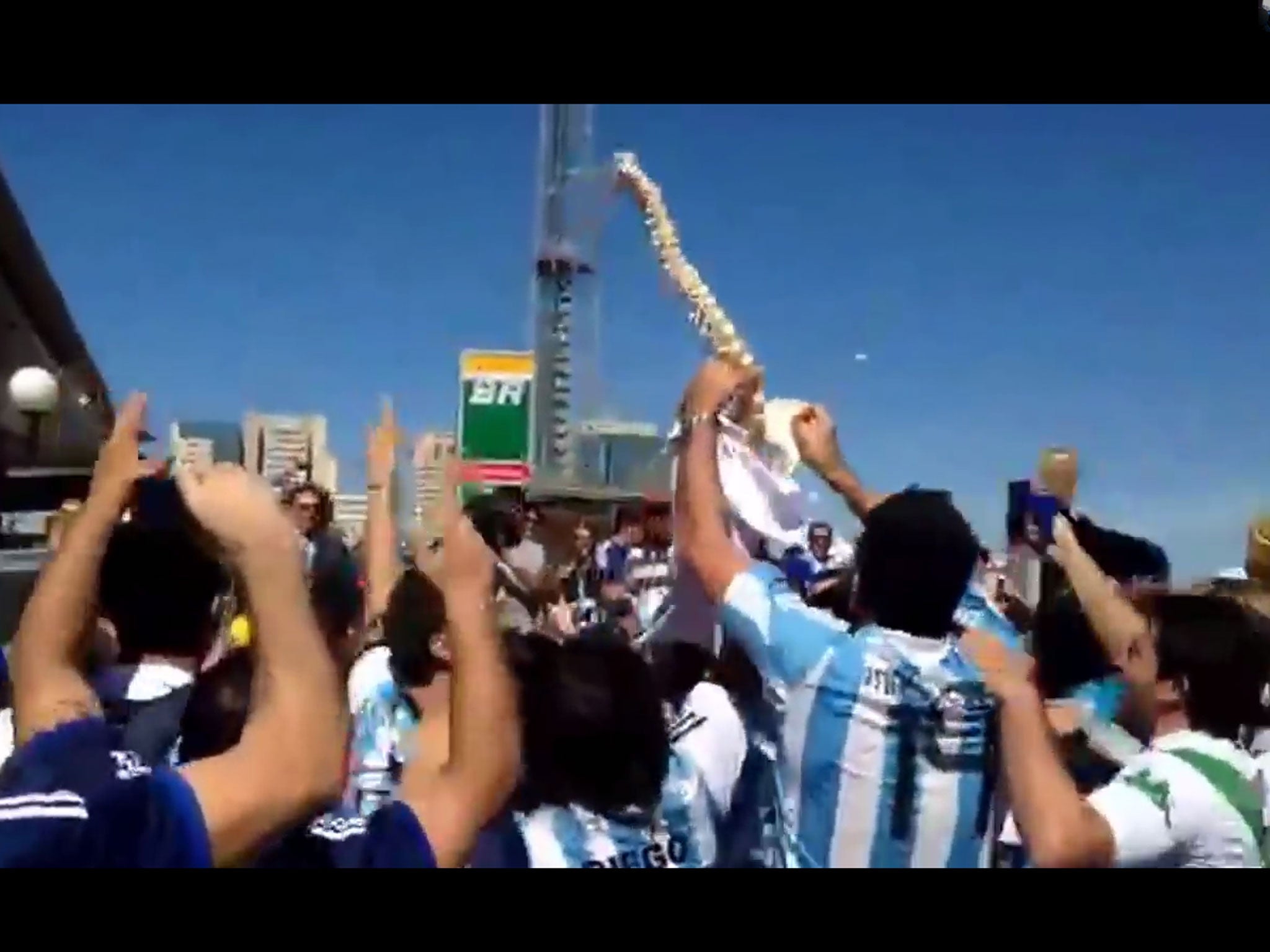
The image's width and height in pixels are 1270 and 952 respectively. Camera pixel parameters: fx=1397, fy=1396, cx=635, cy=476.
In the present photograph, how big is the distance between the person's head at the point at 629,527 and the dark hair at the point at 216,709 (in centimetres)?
269

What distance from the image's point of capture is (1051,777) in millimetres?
1894

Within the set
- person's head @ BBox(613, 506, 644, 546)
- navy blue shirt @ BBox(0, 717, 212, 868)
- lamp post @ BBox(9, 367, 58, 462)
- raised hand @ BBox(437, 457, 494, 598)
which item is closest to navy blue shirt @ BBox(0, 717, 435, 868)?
navy blue shirt @ BBox(0, 717, 212, 868)

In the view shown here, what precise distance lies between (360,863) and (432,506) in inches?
21.9

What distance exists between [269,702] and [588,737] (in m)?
0.58

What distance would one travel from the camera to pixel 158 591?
2.08 meters

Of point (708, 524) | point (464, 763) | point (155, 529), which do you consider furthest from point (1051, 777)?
point (155, 529)

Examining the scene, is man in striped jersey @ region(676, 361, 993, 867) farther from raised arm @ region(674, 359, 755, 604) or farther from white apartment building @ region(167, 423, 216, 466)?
white apartment building @ region(167, 423, 216, 466)

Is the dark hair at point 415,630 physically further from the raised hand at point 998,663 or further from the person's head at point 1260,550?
the person's head at point 1260,550

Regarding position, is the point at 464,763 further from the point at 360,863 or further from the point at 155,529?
the point at 155,529

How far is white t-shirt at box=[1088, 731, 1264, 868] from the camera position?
6.55ft

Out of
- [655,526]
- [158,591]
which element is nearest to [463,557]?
[158,591]

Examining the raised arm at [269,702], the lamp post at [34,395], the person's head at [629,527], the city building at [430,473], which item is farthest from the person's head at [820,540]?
the lamp post at [34,395]

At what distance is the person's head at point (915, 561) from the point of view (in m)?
1.92
